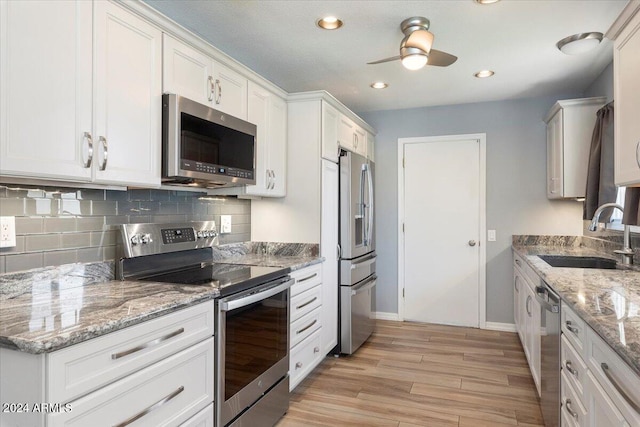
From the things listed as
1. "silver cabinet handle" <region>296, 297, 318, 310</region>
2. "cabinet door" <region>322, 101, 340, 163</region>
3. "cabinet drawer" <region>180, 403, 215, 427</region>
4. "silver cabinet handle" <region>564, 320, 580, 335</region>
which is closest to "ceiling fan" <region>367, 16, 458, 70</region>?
"cabinet door" <region>322, 101, 340, 163</region>

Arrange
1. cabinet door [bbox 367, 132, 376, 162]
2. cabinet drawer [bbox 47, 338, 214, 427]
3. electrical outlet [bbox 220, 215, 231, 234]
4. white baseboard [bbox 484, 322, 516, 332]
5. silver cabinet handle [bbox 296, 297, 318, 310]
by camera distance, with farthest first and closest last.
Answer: cabinet door [bbox 367, 132, 376, 162] → white baseboard [bbox 484, 322, 516, 332] → electrical outlet [bbox 220, 215, 231, 234] → silver cabinet handle [bbox 296, 297, 318, 310] → cabinet drawer [bbox 47, 338, 214, 427]

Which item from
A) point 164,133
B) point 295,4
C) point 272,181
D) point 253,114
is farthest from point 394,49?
point 164,133

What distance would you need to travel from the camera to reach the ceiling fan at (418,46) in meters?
2.31

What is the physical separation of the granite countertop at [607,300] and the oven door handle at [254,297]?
1416 millimetres

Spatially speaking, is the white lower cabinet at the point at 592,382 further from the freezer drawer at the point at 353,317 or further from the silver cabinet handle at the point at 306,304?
the freezer drawer at the point at 353,317

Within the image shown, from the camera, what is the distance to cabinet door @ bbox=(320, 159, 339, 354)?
3219 mm

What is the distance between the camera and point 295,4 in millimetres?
2275

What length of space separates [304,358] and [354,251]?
1078mm

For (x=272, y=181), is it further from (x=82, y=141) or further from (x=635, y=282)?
(x=635, y=282)

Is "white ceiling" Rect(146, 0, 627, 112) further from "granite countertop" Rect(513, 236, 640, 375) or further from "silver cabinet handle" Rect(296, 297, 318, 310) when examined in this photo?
"silver cabinet handle" Rect(296, 297, 318, 310)

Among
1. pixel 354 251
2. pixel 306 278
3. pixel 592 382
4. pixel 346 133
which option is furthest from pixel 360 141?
pixel 592 382

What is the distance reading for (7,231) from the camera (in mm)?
1625

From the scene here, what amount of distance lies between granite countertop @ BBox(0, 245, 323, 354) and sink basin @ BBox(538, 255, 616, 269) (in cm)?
251

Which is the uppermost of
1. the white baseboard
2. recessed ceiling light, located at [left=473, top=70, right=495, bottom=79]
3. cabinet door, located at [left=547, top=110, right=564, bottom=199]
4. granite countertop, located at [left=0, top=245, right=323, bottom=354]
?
recessed ceiling light, located at [left=473, top=70, right=495, bottom=79]
